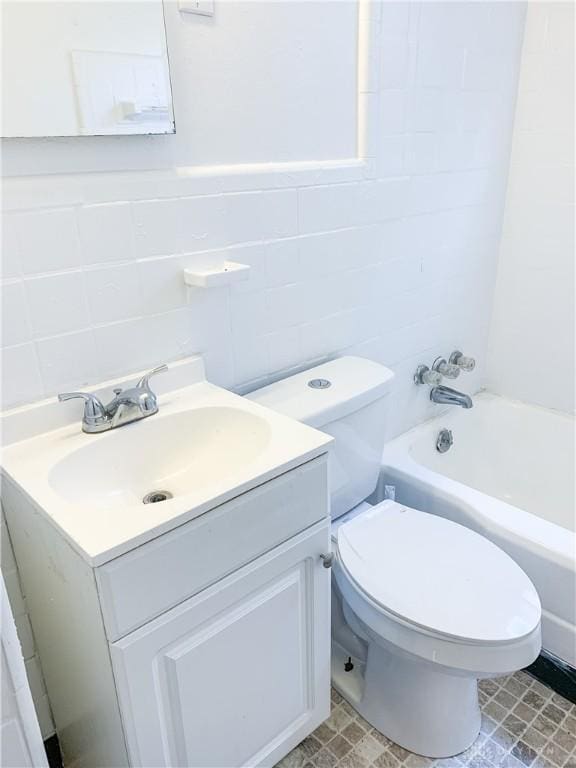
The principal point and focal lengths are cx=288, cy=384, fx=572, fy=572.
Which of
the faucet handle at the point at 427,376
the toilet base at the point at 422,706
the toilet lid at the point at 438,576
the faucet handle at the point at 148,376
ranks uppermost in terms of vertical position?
the faucet handle at the point at 148,376

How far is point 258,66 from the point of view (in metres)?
1.24

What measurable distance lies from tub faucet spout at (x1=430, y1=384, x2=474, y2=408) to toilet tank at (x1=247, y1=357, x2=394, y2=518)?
0.50 m

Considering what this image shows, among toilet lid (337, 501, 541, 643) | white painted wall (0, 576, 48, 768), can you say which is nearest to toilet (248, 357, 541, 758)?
toilet lid (337, 501, 541, 643)

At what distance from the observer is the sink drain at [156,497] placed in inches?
44.0

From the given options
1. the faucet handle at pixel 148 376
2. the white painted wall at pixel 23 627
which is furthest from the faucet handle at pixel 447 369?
the white painted wall at pixel 23 627

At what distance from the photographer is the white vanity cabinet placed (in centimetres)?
88

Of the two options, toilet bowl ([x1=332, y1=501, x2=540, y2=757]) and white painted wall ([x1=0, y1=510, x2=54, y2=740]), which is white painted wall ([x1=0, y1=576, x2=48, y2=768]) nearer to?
white painted wall ([x1=0, y1=510, x2=54, y2=740])

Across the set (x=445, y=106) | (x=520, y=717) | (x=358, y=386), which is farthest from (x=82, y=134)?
(x=520, y=717)

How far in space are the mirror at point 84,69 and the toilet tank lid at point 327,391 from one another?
624 millimetres

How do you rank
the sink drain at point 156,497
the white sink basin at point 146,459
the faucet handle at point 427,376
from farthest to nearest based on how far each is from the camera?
the faucet handle at point 427,376 < the sink drain at point 156,497 < the white sink basin at point 146,459

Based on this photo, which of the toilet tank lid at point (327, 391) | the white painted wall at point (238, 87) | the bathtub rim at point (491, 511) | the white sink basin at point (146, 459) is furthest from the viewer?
the bathtub rim at point (491, 511)

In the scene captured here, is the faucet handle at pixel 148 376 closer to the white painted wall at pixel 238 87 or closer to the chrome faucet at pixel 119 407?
the chrome faucet at pixel 119 407

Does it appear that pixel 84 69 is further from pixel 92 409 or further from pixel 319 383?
pixel 319 383

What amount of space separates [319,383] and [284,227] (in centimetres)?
39
